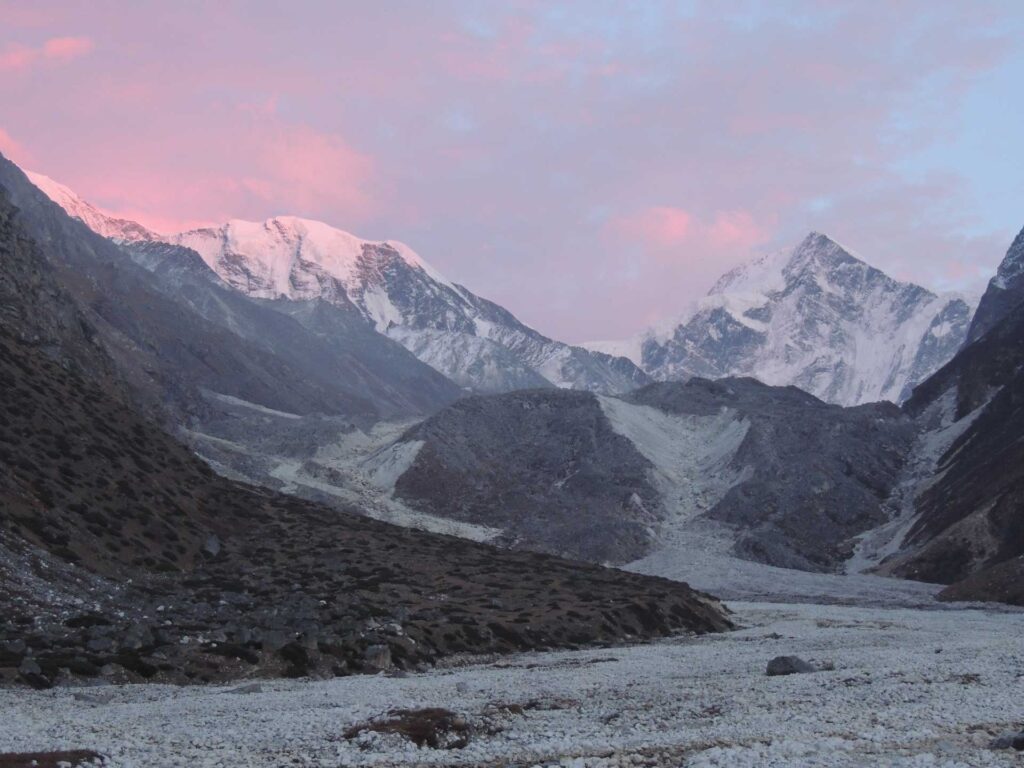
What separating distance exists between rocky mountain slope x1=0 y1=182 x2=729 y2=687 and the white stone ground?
477cm

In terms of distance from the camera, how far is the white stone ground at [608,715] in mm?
22172

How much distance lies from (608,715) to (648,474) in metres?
141

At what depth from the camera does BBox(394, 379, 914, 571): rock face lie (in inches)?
5674

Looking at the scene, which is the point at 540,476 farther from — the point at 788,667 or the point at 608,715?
the point at 608,715

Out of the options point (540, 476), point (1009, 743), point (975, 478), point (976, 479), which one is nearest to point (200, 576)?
point (1009, 743)

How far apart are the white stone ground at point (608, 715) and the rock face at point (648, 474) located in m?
98.6

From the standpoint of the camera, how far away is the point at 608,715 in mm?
28297

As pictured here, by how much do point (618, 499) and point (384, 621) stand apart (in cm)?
10953

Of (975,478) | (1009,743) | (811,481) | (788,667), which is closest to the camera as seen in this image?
(1009,743)

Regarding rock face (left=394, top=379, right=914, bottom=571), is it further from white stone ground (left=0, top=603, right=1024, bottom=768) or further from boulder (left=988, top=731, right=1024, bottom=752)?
boulder (left=988, top=731, right=1024, bottom=752)

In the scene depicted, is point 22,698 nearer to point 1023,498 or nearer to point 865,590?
point 865,590

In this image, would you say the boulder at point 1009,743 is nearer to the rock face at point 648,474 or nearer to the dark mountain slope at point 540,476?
the dark mountain slope at point 540,476

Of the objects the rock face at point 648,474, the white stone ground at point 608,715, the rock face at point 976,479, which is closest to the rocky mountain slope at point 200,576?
the white stone ground at point 608,715

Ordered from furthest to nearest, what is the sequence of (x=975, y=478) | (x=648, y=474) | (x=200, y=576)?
(x=648, y=474)
(x=975, y=478)
(x=200, y=576)
